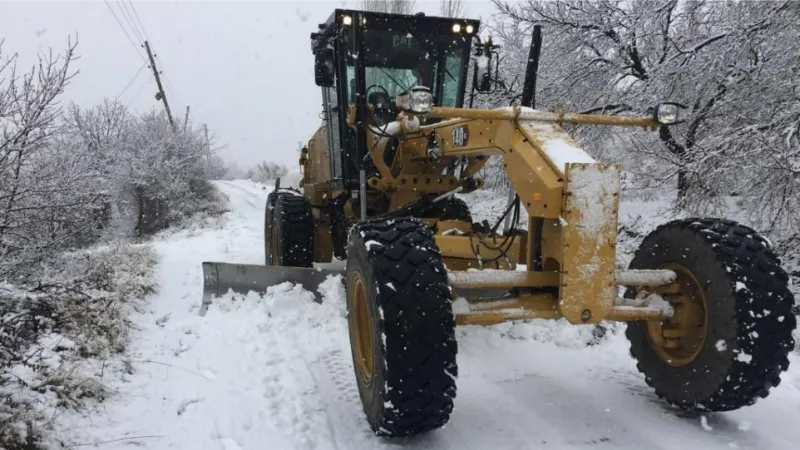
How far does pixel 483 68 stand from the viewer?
6.17 metres

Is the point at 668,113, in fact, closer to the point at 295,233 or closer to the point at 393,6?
the point at 295,233

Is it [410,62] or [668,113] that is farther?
[410,62]

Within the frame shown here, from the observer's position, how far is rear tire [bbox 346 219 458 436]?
9.41 feet

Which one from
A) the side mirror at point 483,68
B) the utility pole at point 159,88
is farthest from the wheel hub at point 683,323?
the utility pole at point 159,88

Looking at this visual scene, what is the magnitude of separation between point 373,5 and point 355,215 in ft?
58.4

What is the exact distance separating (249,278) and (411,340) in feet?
11.8

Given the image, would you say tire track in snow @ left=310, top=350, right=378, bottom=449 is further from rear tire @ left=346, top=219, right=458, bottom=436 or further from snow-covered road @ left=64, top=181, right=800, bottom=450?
rear tire @ left=346, top=219, right=458, bottom=436

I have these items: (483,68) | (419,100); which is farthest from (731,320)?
(483,68)

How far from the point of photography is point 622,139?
10.7 metres

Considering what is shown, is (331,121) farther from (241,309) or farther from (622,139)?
(622,139)

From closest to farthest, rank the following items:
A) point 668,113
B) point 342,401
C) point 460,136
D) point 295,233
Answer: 1. point 668,113
2. point 342,401
3. point 460,136
4. point 295,233

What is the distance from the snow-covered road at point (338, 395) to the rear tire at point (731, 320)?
0.77ft

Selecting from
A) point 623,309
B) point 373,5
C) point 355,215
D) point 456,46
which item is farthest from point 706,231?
point 373,5

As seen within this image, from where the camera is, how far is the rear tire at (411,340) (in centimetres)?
287
